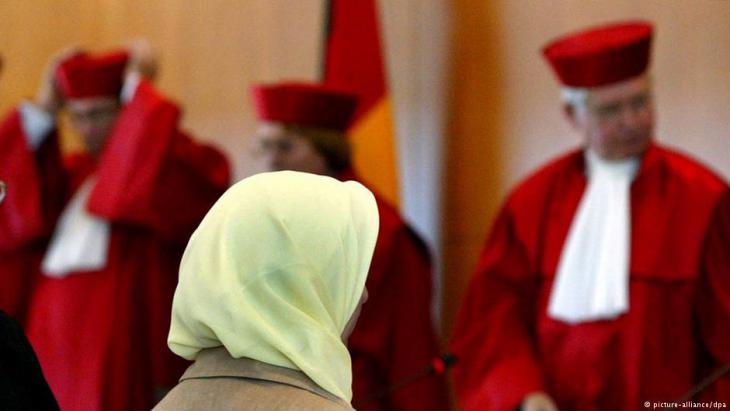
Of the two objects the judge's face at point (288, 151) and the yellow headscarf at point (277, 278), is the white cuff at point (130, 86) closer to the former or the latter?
the judge's face at point (288, 151)

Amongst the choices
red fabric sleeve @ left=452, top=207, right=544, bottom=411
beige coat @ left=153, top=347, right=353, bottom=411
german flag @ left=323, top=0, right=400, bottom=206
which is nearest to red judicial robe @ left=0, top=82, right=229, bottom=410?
german flag @ left=323, top=0, right=400, bottom=206

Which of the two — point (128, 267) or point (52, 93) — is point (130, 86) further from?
point (128, 267)

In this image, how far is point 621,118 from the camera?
144 inches

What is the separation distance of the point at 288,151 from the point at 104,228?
2.47 feet

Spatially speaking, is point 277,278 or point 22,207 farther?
point 22,207

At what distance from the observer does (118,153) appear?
14.6ft

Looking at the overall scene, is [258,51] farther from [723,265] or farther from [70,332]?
[723,265]

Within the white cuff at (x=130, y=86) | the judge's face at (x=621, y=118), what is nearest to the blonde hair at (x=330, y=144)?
the white cuff at (x=130, y=86)

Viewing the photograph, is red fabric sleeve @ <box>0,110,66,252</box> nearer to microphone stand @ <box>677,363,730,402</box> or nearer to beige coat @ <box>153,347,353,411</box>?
microphone stand @ <box>677,363,730,402</box>

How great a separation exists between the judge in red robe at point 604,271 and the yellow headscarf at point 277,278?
1676 mm

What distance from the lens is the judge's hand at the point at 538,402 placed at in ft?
11.2

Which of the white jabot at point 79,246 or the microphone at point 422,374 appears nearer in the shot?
the microphone at point 422,374

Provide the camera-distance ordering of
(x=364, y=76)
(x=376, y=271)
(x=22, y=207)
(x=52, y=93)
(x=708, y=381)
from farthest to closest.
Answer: (x=364, y=76), (x=52, y=93), (x=22, y=207), (x=376, y=271), (x=708, y=381)

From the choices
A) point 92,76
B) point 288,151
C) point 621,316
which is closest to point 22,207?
point 92,76
